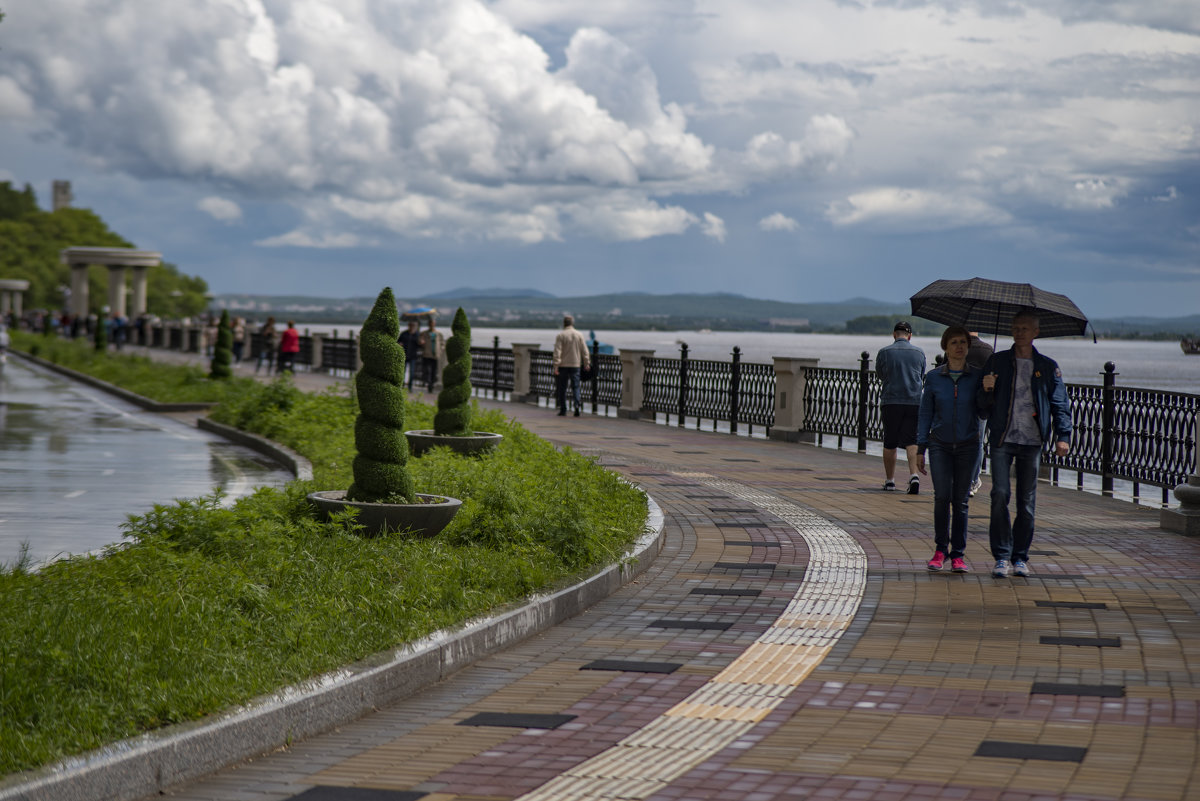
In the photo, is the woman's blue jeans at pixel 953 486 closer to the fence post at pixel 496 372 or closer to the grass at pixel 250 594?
the grass at pixel 250 594

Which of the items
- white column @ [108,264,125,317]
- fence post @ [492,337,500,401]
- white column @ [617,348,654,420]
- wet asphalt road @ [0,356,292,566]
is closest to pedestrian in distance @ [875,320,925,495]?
wet asphalt road @ [0,356,292,566]

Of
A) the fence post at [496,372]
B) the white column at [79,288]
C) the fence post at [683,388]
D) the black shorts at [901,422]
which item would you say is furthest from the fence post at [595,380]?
the white column at [79,288]

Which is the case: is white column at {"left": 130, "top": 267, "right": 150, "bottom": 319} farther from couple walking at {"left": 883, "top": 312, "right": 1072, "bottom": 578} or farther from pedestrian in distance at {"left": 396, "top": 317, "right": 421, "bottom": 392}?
couple walking at {"left": 883, "top": 312, "right": 1072, "bottom": 578}

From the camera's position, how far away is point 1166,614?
7512 millimetres

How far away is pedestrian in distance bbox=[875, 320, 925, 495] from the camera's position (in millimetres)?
13383

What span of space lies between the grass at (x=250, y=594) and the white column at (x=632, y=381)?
46.0 feet

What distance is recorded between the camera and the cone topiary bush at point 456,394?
13633mm

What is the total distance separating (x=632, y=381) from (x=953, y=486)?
16542mm

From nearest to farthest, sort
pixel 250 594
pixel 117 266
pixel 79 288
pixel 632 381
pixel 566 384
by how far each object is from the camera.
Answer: pixel 250 594
pixel 566 384
pixel 632 381
pixel 117 266
pixel 79 288

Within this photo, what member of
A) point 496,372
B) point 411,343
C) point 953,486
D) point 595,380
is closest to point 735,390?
point 595,380

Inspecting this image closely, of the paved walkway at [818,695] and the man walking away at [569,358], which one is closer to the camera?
the paved walkway at [818,695]

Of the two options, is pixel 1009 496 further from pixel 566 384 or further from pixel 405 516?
pixel 566 384

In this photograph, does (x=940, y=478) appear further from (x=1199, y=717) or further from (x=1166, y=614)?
(x=1199, y=717)

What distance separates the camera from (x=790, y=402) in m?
20.8
